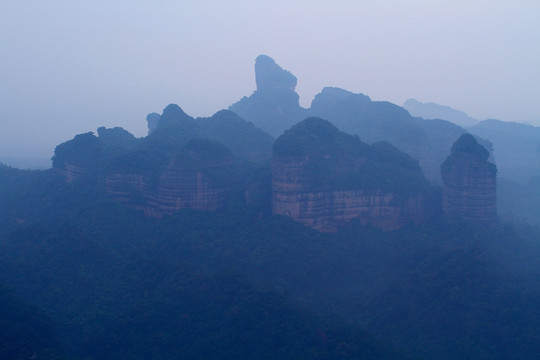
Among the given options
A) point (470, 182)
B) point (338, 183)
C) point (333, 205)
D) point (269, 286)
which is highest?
point (470, 182)

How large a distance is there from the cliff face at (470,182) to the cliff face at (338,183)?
2436 millimetres

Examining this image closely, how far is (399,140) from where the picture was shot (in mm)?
55812

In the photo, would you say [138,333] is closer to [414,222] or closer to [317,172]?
[317,172]

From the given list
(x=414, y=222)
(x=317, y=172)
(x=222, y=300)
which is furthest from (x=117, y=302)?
(x=414, y=222)

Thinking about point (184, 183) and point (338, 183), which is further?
point (184, 183)

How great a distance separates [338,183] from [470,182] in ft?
32.0

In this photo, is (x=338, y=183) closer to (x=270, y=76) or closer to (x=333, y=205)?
(x=333, y=205)

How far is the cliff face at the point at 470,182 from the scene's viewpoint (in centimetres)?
3850

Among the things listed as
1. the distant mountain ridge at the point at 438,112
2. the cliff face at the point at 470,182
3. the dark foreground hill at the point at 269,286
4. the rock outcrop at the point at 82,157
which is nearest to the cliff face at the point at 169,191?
the dark foreground hill at the point at 269,286

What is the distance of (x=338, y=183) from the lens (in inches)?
1535

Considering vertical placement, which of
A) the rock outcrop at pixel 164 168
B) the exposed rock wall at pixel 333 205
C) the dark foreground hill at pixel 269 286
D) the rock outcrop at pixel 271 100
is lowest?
the dark foreground hill at pixel 269 286

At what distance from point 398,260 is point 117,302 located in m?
18.6

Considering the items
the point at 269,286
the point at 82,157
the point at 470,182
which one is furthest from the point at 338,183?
the point at 82,157

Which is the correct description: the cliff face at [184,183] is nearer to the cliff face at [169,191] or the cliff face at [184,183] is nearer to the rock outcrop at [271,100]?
the cliff face at [169,191]
